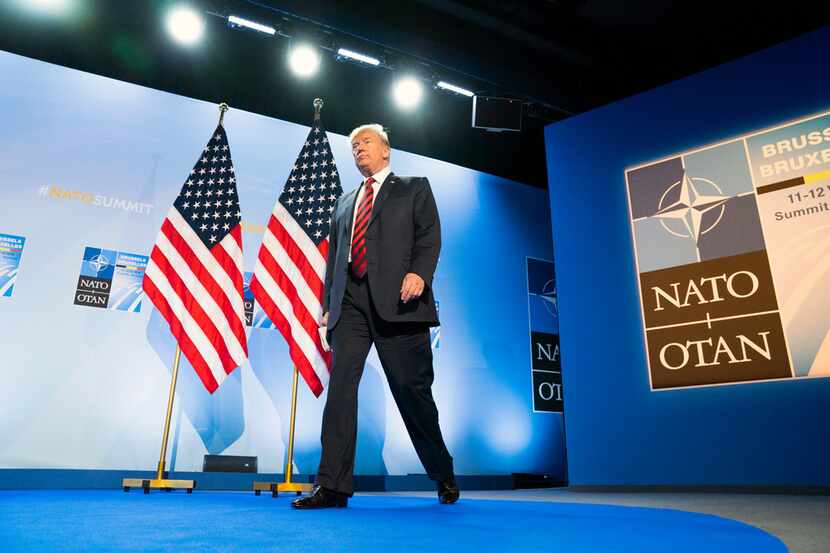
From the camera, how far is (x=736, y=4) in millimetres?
4410

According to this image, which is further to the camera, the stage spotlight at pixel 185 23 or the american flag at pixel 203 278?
the stage spotlight at pixel 185 23

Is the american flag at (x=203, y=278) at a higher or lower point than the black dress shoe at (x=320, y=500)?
higher

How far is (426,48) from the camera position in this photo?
14.6 feet


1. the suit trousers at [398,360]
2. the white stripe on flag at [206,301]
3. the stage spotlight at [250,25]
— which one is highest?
the stage spotlight at [250,25]

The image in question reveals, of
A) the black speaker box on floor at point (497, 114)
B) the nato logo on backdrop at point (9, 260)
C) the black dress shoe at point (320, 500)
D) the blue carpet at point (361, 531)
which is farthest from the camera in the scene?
the black speaker box on floor at point (497, 114)

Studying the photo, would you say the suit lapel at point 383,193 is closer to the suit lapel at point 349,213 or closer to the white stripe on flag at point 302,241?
the suit lapel at point 349,213

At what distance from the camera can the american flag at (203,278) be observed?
10.3 feet

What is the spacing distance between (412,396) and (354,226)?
73 cm

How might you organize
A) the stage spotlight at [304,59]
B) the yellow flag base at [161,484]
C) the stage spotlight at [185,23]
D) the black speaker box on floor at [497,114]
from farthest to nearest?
the black speaker box on floor at [497,114], the stage spotlight at [304,59], the stage spotlight at [185,23], the yellow flag base at [161,484]

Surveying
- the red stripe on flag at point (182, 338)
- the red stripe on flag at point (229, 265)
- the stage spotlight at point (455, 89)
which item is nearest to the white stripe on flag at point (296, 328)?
the red stripe on flag at point (229, 265)

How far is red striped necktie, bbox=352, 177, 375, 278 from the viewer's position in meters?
2.21

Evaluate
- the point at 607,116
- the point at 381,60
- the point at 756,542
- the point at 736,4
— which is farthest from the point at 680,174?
the point at 756,542

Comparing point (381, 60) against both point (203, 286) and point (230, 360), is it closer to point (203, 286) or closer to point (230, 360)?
point (203, 286)

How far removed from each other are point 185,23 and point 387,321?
10.2 feet
